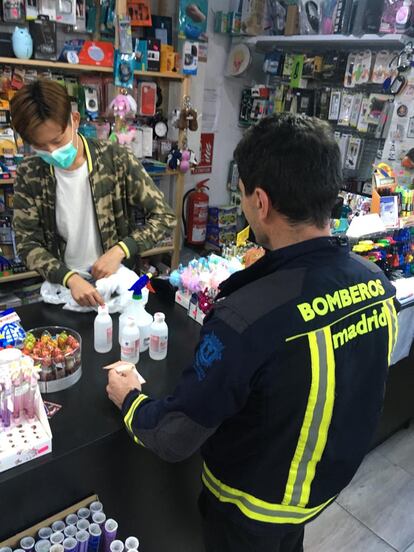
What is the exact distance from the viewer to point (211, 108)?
4734 millimetres

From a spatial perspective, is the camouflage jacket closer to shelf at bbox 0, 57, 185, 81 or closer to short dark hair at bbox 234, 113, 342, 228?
short dark hair at bbox 234, 113, 342, 228

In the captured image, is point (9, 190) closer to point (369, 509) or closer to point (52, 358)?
point (52, 358)

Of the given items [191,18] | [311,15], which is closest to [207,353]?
[311,15]

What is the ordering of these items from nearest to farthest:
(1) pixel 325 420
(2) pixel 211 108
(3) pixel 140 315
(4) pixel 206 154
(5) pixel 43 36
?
1. (1) pixel 325 420
2. (3) pixel 140 315
3. (5) pixel 43 36
4. (2) pixel 211 108
5. (4) pixel 206 154

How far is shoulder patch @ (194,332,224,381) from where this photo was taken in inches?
35.1

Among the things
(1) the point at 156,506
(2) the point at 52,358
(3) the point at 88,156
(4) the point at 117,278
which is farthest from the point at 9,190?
(1) the point at 156,506

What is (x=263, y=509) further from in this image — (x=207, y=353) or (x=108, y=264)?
(x=108, y=264)

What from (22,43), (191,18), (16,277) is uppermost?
(191,18)

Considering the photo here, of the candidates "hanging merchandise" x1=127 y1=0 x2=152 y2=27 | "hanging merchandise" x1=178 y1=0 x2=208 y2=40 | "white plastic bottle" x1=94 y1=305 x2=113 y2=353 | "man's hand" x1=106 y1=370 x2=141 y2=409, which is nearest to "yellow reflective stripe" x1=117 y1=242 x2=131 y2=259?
"white plastic bottle" x1=94 y1=305 x2=113 y2=353

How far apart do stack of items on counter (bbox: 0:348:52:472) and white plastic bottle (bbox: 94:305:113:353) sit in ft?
1.04

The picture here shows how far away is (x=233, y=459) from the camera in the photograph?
109cm

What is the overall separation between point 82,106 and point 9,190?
858 mm

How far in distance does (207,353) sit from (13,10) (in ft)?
10.3

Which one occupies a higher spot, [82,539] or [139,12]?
[139,12]
